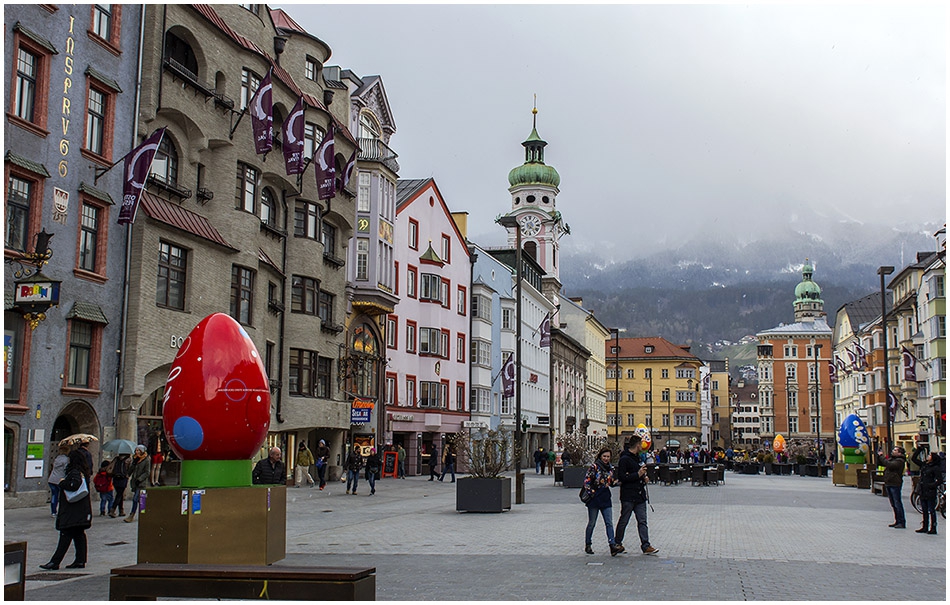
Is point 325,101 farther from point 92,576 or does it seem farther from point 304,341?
point 92,576

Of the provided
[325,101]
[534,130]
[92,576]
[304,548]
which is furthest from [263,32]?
[534,130]

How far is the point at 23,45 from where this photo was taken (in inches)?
904

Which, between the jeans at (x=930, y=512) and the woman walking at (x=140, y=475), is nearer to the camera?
the jeans at (x=930, y=512)

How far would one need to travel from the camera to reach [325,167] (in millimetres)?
35031

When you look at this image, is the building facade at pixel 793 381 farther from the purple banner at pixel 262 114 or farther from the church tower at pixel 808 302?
the purple banner at pixel 262 114

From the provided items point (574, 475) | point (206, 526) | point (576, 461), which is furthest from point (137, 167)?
point (576, 461)

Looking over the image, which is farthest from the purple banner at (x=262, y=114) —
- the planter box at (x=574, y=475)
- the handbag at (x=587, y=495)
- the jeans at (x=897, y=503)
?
the jeans at (x=897, y=503)

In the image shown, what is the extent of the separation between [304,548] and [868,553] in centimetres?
930

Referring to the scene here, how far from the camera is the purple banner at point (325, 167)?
114ft

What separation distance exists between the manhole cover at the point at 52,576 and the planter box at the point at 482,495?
12.4 metres

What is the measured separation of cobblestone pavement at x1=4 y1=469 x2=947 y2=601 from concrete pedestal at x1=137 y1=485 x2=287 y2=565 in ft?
3.14

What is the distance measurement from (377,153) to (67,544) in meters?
34.0

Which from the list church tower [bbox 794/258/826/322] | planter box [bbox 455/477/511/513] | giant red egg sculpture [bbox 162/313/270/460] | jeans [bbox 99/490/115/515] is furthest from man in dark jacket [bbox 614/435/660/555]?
church tower [bbox 794/258/826/322]

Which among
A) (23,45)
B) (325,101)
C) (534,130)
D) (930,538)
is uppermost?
(534,130)
